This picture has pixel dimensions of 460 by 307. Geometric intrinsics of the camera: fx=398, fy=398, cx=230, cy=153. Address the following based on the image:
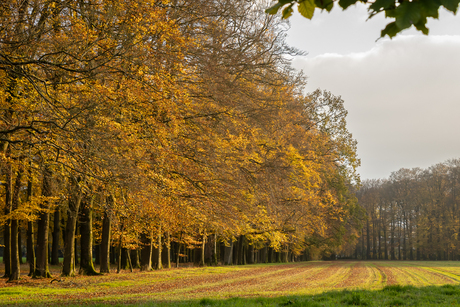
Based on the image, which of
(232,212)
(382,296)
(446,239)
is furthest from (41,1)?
(446,239)

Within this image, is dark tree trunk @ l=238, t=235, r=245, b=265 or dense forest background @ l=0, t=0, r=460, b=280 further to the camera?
dark tree trunk @ l=238, t=235, r=245, b=265

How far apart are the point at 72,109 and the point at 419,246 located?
231 ft

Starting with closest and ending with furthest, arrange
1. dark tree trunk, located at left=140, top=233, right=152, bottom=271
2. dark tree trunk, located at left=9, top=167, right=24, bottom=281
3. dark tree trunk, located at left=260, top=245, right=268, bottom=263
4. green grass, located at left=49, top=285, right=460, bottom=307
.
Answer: green grass, located at left=49, top=285, right=460, bottom=307, dark tree trunk, located at left=9, top=167, right=24, bottom=281, dark tree trunk, located at left=140, top=233, right=152, bottom=271, dark tree trunk, located at left=260, top=245, right=268, bottom=263

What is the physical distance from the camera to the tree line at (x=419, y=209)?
64.4 meters

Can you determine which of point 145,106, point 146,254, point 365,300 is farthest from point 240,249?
point 145,106

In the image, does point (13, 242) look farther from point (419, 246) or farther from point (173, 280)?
point (419, 246)

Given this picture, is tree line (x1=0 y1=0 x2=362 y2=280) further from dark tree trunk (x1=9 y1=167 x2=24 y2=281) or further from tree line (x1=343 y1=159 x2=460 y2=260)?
tree line (x1=343 y1=159 x2=460 y2=260)

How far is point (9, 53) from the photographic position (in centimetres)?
841

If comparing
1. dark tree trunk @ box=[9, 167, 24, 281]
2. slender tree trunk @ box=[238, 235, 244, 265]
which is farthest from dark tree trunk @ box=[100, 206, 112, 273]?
slender tree trunk @ box=[238, 235, 244, 265]

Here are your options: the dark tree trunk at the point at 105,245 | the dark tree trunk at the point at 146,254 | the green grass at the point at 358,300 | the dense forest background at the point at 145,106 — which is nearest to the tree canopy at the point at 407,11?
the dense forest background at the point at 145,106

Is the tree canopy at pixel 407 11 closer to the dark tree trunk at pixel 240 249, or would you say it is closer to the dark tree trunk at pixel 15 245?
the dark tree trunk at pixel 15 245

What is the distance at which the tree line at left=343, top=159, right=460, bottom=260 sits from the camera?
64375mm

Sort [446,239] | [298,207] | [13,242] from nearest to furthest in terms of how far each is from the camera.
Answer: [13,242]
[298,207]
[446,239]

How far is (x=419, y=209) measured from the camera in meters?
70.2
